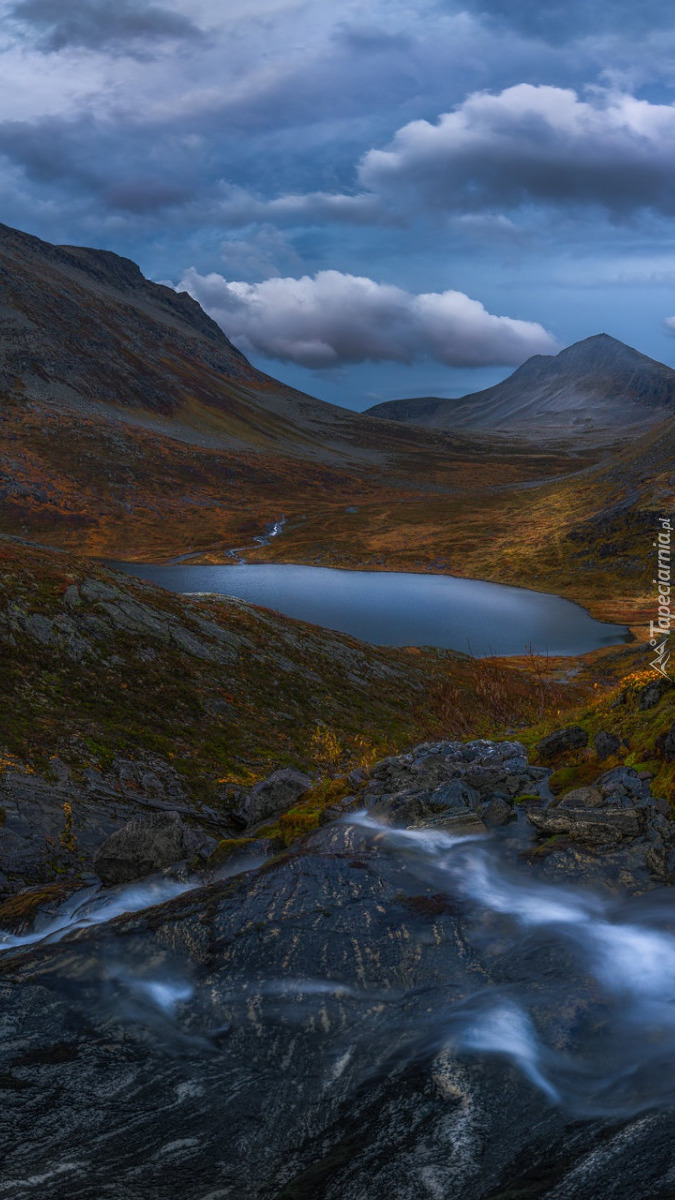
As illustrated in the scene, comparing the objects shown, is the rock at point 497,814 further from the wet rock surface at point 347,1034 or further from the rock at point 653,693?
the rock at point 653,693

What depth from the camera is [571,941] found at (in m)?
10.5

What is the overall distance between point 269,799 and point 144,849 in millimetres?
4221

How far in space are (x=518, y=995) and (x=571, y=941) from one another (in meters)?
1.56

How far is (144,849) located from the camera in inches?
526

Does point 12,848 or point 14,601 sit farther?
point 14,601

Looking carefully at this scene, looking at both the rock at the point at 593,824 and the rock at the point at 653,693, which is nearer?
the rock at the point at 593,824

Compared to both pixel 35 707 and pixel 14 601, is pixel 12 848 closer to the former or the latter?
pixel 35 707

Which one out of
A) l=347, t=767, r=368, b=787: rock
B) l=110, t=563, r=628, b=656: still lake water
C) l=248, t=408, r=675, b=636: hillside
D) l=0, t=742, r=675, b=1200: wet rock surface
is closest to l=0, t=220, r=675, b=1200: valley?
l=0, t=742, r=675, b=1200: wet rock surface

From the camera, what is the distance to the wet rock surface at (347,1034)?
270 inches

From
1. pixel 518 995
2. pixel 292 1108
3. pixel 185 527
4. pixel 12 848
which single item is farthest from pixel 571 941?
pixel 185 527

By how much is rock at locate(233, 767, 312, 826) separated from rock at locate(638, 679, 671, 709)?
8.69 meters

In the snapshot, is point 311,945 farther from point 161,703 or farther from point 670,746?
point 161,703

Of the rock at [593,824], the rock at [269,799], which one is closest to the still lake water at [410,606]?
the rock at [269,799]

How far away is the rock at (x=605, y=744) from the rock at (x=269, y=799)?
7.40 meters
